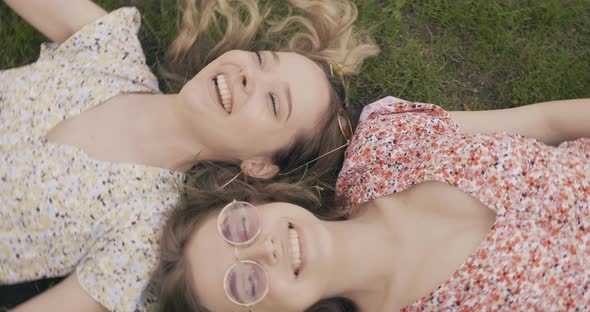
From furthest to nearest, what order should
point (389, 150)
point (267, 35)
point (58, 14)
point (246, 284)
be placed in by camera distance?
point (267, 35) → point (58, 14) → point (389, 150) → point (246, 284)

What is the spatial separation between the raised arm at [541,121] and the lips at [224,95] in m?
1.45

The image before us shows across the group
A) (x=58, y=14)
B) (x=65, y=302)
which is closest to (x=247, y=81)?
(x=58, y=14)

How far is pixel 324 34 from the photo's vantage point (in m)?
3.60

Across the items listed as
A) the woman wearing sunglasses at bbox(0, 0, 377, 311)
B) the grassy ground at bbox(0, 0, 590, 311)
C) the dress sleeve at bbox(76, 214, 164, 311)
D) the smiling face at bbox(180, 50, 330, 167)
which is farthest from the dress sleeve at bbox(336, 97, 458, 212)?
the dress sleeve at bbox(76, 214, 164, 311)

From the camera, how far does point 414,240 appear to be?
2717 mm

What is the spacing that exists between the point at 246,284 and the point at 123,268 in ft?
3.01

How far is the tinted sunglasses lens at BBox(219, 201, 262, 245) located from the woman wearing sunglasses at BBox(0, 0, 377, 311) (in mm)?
525

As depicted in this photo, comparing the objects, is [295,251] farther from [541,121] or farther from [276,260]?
[541,121]

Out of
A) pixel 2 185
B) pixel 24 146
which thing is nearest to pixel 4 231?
pixel 2 185

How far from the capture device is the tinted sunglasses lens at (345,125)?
123 inches

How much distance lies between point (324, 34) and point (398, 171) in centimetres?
123

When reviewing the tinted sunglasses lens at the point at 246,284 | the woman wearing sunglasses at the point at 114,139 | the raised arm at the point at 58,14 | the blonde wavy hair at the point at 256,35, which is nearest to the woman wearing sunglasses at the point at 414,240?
the tinted sunglasses lens at the point at 246,284

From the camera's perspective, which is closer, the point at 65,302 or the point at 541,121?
the point at 65,302

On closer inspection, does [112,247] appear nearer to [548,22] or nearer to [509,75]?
[509,75]
